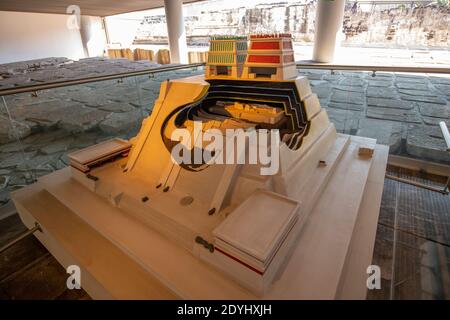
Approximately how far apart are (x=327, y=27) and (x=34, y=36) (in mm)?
14893

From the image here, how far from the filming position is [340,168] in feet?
7.08

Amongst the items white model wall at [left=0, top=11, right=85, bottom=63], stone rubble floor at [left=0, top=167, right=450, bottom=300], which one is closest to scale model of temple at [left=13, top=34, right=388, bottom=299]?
stone rubble floor at [left=0, top=167, right=450, bottom=300]

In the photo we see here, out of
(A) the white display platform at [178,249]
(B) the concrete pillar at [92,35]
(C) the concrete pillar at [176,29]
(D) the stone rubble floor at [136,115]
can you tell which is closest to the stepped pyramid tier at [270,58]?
(A) the white display platform at [178,249]

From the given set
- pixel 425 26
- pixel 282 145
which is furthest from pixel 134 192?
pixel 425 26

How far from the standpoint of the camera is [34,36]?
44.0 ft

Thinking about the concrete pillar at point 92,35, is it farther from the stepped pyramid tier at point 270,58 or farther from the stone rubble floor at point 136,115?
the stepped pyramid tier at point 270,58

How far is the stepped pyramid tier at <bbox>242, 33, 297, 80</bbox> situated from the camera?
6.43 feet

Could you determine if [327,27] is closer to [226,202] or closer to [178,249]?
[226,202]

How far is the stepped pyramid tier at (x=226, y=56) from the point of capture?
2.16 meters

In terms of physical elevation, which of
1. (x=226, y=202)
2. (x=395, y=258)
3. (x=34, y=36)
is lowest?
(x=395, y=258)

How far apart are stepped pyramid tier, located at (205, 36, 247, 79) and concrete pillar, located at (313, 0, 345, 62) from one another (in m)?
6.53

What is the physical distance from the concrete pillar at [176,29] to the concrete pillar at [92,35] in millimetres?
9604

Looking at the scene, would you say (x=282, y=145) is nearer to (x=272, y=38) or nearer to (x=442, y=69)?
(x=272, y=38)

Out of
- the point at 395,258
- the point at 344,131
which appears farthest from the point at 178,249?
the point at 344,131
